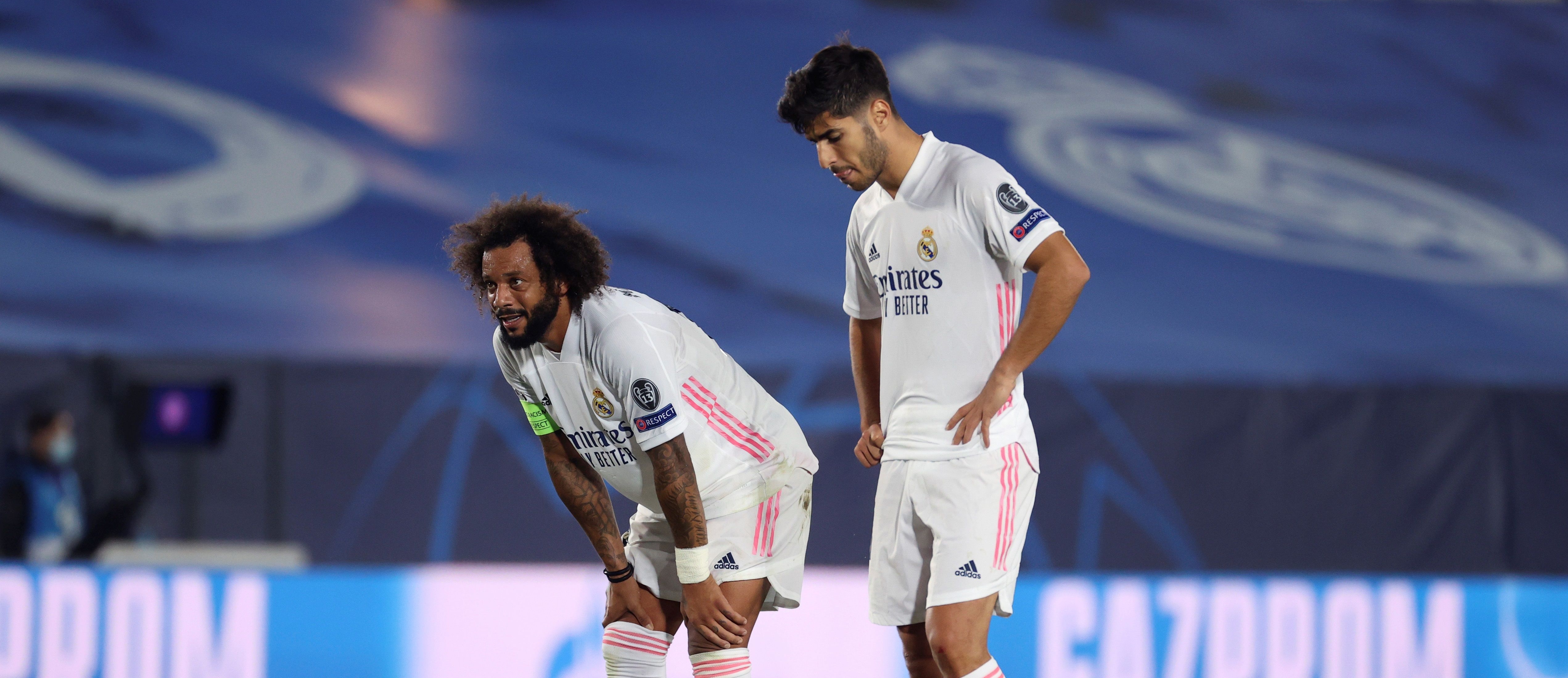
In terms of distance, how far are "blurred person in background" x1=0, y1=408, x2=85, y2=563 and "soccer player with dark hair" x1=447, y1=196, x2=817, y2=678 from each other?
18.2 feet

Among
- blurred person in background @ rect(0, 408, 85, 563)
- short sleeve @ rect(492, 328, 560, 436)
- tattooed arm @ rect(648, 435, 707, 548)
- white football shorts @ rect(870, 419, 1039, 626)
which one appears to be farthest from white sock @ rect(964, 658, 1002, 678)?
blurred person in background @ rect(0, 408, 85, 563)

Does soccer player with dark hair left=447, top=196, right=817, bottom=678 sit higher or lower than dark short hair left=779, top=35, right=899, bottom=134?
lower

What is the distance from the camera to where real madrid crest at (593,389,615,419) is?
133 inches

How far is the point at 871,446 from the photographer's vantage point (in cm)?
→ 366

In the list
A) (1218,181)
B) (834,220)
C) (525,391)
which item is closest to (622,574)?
(525,391)

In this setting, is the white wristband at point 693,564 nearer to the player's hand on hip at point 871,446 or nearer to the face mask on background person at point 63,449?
the player's hand on hip at point 871,446

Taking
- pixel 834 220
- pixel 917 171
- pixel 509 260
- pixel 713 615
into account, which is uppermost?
pixel 834 220

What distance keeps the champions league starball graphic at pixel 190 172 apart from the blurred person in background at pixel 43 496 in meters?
2.23

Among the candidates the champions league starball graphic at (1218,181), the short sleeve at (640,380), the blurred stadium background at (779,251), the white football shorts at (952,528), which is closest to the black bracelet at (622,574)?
the short sleeve at (640,380)

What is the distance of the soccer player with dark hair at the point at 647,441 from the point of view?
10.8 ft

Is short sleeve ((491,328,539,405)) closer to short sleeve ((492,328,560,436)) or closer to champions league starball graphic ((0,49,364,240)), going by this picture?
short sleeve ((492,328,560,436))

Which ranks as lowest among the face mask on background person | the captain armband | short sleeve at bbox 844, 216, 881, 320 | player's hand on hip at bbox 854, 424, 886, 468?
player's hand on hip at bbox 854, 424, 886, 468

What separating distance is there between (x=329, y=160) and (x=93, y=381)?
103 inches

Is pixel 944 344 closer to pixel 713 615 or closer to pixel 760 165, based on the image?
pixel 713 615
